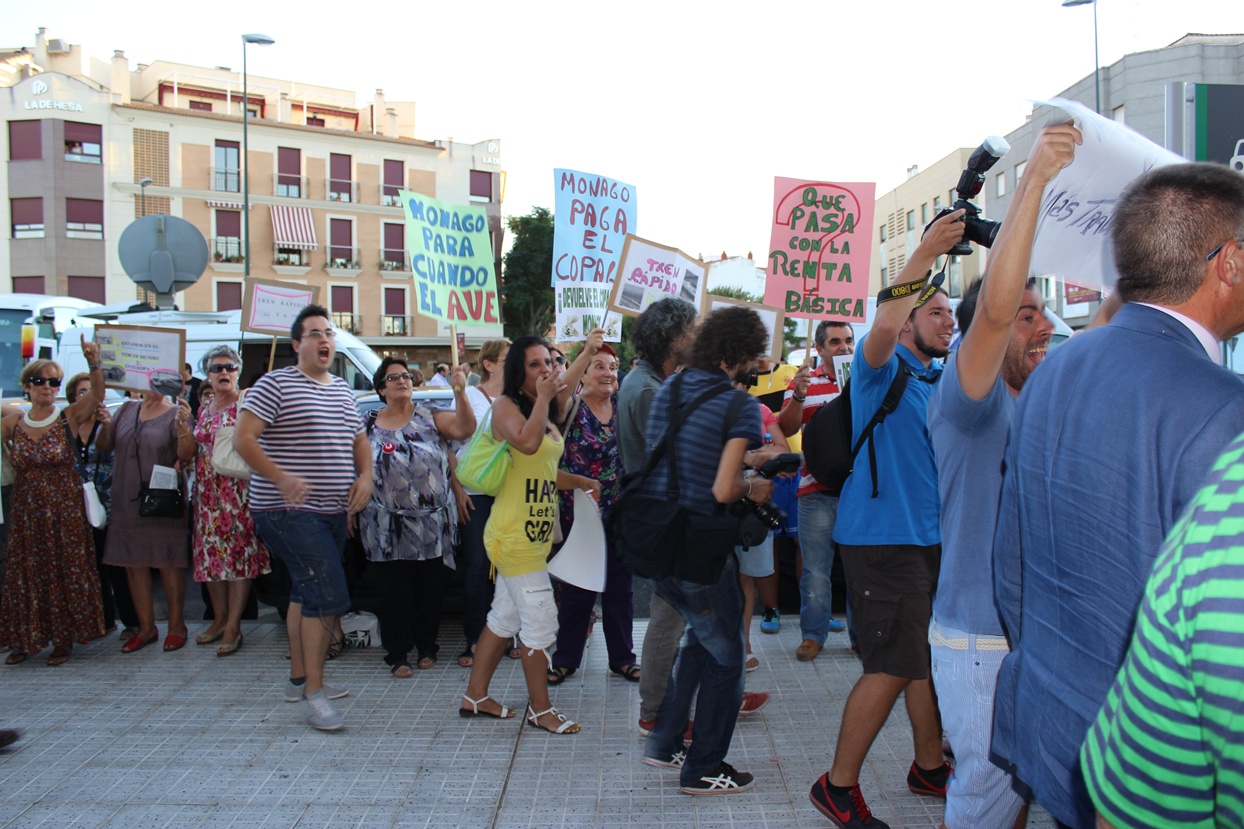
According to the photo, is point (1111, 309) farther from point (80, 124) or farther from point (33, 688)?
point (80, 124)

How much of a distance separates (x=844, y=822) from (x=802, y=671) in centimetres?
202

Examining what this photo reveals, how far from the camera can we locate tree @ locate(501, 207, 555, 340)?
139 ft

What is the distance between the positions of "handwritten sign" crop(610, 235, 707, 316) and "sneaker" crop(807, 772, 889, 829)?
3841 mm

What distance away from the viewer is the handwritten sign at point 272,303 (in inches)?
263

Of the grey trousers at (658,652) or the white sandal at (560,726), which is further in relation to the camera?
the white sandal at (560,726)

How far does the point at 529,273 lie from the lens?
42938 millimetres

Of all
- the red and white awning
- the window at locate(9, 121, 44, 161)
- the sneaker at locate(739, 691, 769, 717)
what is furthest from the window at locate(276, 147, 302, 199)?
the sneaker at locate(739, 691, 769, 717)

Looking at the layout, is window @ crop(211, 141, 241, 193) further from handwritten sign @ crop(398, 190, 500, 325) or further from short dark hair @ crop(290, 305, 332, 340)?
short dark hair @ crop(290, 305, 332, 340)

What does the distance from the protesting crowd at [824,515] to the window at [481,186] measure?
42310 mm

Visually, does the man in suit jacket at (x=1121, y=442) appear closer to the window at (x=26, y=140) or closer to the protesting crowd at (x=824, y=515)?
the protesting crowd at (x=824, y=515)

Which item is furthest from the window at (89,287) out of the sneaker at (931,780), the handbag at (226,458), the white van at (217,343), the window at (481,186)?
the sneaker at (931,780)

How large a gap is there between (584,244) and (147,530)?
3878 mm

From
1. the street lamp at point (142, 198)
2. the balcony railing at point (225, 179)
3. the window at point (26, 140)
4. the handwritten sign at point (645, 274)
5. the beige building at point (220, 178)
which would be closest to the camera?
the handwritten sign at point (645, 274)

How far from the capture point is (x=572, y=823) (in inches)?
134
